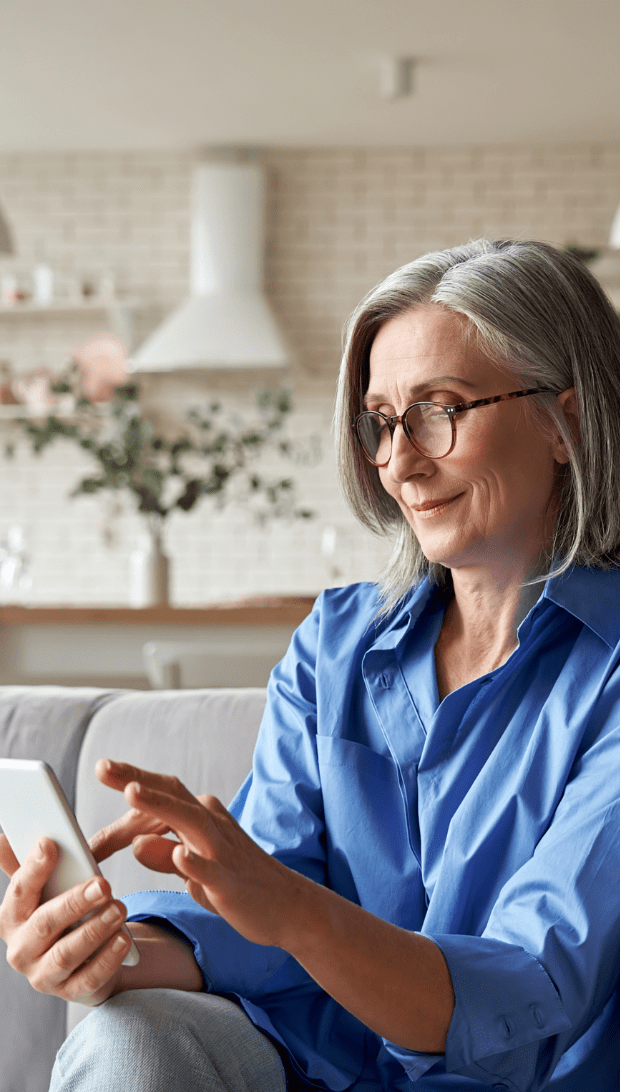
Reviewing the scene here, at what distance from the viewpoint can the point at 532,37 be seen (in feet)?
13.6

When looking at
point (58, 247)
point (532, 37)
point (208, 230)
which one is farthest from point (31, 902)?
point (58, 247)

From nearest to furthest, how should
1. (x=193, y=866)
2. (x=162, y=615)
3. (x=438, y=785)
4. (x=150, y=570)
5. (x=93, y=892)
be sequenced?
(x=193, y=866)
(x=93, y=892)
(x=438, y=785)
(x=162, y=615)
(x=150, y=570)

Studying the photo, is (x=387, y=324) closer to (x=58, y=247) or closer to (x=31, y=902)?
(x=31, y=902)

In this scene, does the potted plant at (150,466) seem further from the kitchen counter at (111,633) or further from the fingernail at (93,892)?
the fingernail at (93,892)

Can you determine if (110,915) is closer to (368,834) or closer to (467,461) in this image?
(368,834)

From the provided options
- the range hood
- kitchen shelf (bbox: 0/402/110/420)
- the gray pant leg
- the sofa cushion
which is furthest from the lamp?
the gray pant leg

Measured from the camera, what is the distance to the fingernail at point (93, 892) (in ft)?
2.75

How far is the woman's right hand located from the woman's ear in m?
0.66

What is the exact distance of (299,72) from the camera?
14.7 ft

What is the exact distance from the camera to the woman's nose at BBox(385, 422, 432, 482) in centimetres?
113

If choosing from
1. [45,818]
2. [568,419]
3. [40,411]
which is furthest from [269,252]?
[45,818]

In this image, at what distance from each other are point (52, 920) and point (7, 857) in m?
0.12

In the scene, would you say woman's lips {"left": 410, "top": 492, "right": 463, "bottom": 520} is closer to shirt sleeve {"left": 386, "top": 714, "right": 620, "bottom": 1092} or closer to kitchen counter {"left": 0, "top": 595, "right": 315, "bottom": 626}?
shirt sleeve {"left": 386, "top": 714, "right": 620, "bottom": 1092}

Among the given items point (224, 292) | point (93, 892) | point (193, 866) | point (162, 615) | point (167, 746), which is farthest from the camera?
point (224, 292)
